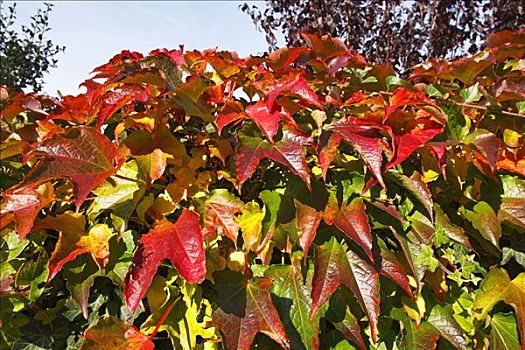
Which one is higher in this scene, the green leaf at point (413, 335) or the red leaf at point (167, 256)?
the red leaf at point (167, 256)

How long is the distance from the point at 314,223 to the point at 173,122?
0.60 meters

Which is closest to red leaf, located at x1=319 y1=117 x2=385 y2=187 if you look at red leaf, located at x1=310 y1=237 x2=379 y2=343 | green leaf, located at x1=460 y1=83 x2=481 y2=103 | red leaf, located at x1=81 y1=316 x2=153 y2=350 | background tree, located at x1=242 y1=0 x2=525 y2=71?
red leaf, located at x1=310 y1=237 x2=379 y2=343

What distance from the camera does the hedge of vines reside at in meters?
1.40

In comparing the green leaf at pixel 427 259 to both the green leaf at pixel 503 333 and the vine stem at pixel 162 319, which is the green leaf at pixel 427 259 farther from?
the vine stem at pixel 162 319

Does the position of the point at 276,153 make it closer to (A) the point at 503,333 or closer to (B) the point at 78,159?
(B) the point at 78,159

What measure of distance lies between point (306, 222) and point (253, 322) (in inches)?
11.7

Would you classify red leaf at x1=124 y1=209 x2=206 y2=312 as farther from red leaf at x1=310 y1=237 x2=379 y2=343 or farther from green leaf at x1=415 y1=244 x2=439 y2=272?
green leaf at x1=415 y1=244 x2=439 y2=272

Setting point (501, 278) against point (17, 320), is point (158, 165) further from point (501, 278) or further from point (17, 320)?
point (501, 278)

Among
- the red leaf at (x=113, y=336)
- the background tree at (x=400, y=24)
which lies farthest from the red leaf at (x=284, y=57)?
the background tree at (x=400, y=24)

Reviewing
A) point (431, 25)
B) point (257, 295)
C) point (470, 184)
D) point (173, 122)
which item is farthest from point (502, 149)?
point (431, 25)

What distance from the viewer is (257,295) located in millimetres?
1430

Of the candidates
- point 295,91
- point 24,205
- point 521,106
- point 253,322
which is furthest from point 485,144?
point 24,205

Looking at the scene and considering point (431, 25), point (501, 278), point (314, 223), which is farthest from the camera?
point (431, 25)

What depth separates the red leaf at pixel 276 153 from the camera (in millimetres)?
1359
